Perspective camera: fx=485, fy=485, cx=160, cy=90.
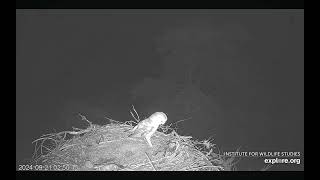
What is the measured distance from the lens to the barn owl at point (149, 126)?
8.93 feet

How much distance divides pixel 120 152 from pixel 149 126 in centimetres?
22

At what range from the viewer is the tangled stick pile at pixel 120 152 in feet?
8.70

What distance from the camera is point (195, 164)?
2678 millimetres

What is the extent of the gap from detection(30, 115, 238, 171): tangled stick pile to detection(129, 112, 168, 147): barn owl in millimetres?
34

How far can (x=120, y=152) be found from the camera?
2.67 m

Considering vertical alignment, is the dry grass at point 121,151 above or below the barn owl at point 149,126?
below

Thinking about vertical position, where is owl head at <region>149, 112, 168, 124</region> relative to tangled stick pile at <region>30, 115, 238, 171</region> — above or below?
above

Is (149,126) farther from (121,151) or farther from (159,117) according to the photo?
(121,151)

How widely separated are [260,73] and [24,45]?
138 cm

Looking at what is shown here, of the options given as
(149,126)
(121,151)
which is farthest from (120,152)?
(149,126)

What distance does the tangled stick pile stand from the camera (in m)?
2.65

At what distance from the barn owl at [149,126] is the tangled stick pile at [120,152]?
0.11ft

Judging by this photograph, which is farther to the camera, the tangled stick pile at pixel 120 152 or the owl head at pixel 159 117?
the owl head at pixel 159 117
